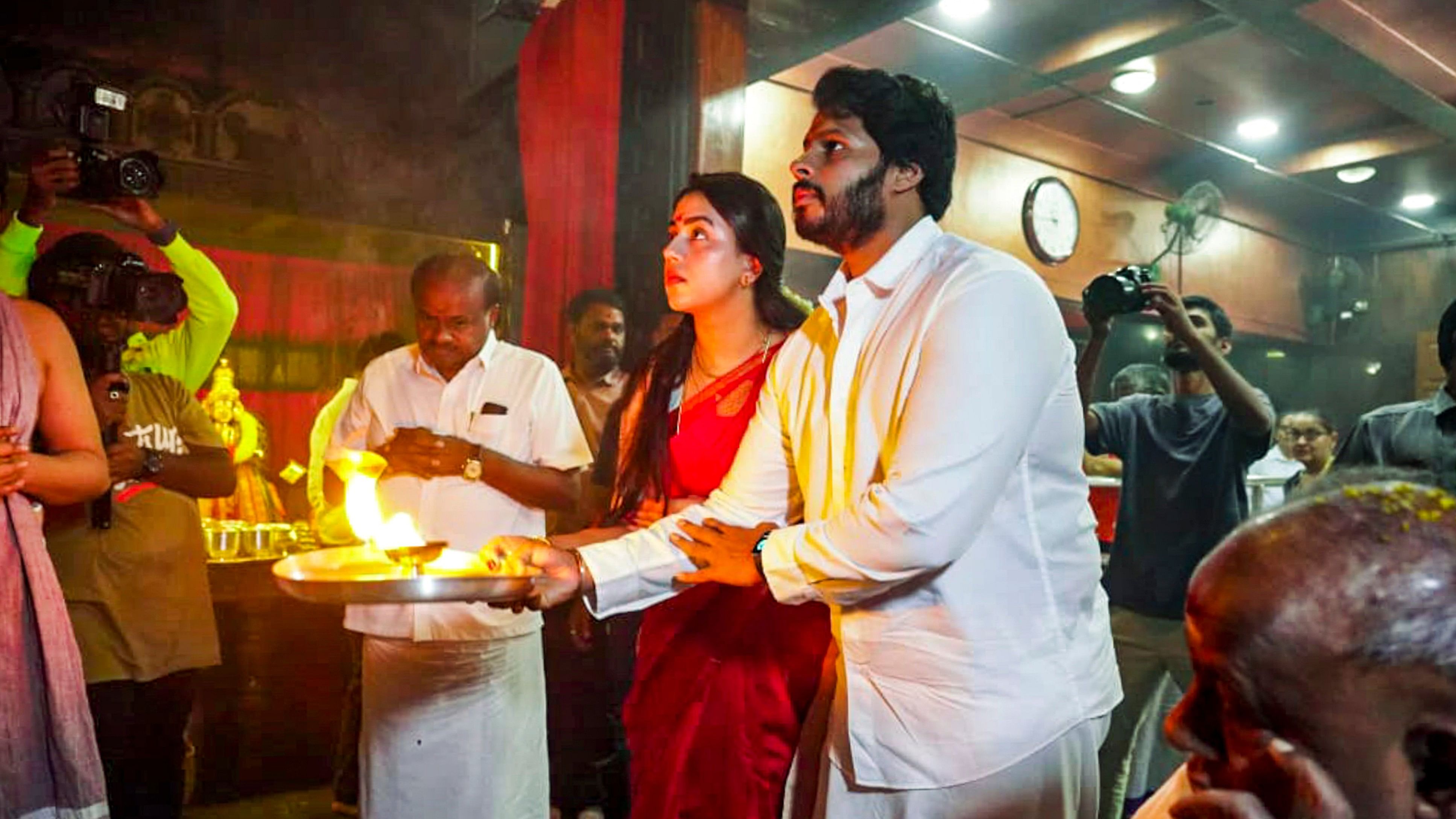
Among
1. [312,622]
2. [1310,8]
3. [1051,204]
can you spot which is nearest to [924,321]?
[312,622]

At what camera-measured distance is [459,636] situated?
2.88m

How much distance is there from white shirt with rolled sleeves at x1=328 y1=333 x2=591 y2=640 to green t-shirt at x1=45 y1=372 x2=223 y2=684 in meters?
0.48

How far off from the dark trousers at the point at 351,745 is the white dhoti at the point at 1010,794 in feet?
9.32

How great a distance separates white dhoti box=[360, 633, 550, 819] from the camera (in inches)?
114

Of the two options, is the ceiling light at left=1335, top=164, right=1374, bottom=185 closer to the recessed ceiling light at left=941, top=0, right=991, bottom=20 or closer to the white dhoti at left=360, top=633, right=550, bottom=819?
the recessed ceiling light at left=941, top=0, right=991, bottom=20

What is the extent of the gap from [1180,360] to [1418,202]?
8911 millimetres

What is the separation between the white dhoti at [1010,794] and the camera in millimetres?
1623

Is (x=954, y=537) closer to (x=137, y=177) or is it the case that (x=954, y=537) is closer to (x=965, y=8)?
(x=137, y=177)

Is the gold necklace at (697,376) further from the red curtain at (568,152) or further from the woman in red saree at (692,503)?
the red curtain at (568,152)

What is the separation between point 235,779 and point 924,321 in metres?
3.91

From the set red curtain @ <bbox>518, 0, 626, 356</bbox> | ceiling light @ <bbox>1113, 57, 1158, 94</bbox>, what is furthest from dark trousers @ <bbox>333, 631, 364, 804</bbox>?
ceiling light @ <bbox>1113, 57, 1158, 94</bbox>

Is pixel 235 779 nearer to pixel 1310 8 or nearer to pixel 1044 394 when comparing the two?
pixel 1044 394

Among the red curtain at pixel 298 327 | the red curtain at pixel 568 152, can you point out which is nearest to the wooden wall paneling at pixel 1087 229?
the red curtain at pixel 568 152

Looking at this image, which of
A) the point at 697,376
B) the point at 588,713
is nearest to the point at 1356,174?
the point at 588,713
